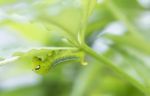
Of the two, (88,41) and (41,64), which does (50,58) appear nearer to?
(41,64)

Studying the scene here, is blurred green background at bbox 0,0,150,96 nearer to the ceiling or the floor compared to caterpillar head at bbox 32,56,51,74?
nearer to the floor

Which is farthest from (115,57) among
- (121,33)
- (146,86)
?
(146,86)

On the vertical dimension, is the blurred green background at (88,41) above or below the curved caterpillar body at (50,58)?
below

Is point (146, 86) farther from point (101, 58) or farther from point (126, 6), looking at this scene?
point (126, 6)

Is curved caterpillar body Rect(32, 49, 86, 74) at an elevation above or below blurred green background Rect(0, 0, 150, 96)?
above

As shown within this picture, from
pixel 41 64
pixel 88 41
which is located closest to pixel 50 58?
pixel 41 64
